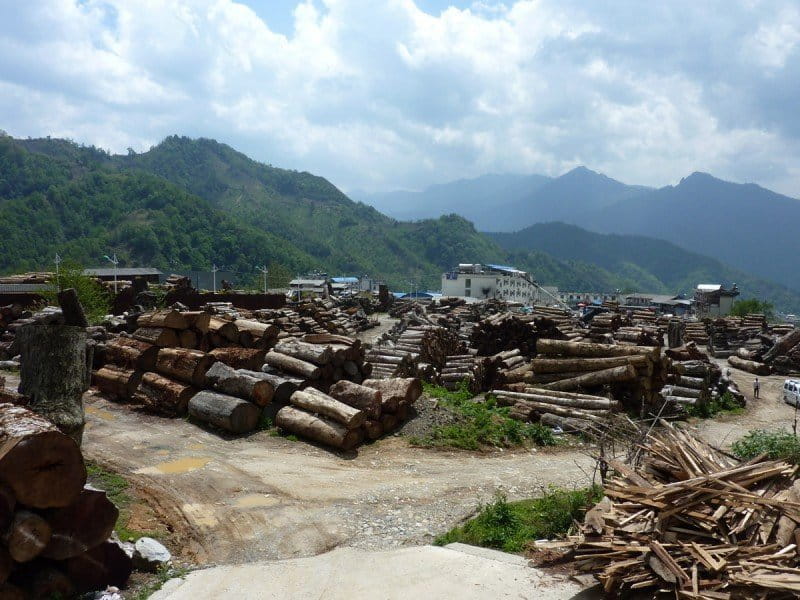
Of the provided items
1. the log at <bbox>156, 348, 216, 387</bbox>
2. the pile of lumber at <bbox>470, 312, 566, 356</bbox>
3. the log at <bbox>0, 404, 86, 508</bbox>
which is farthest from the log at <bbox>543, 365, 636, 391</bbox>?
the log at <bbox>0, 404, 86, 508</bbox>

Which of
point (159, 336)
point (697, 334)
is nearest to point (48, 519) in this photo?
point (159, 336)

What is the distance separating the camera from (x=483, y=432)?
13.5 m

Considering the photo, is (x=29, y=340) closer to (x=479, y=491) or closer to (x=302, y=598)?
(x=302, y=598)

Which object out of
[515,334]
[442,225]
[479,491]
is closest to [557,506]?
[479,491]

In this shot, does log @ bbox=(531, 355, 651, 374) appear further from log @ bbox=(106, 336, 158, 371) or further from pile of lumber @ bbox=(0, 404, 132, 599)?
pile of lumber @ bbox=(0, 404, 132, 599)

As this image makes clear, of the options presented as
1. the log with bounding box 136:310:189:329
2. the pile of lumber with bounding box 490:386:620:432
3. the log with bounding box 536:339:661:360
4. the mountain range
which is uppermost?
the mountain range

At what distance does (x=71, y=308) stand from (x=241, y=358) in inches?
240

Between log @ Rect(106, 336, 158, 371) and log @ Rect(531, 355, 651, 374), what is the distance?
11881 millimetres

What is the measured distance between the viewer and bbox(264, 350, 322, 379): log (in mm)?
14438

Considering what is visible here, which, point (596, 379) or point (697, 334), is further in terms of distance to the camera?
point (697, 334)

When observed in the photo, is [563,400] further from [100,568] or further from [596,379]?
[100,568]

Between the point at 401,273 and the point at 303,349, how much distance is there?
15158 centimetres

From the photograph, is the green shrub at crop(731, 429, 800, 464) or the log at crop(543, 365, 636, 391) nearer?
the green shrub at crop(731, 429, 800, 464)

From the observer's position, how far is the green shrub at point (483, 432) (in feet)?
42.8
